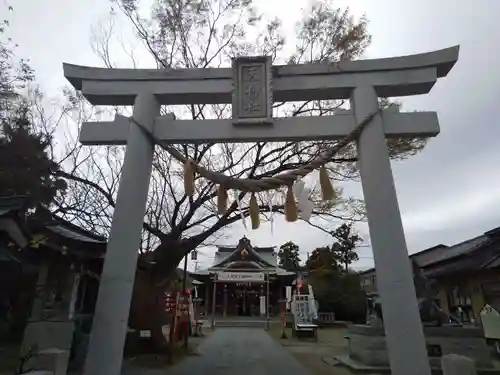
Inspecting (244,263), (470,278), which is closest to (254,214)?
(470,278)

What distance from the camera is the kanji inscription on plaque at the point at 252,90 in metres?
4.66

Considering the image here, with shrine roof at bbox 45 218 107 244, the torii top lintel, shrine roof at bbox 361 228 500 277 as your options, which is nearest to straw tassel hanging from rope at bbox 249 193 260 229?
the torii top lintel

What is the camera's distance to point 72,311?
29.0 ft

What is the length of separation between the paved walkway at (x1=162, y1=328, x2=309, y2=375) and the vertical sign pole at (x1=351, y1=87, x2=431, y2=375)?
5.73 meters

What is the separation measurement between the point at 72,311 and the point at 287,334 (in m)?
13.1

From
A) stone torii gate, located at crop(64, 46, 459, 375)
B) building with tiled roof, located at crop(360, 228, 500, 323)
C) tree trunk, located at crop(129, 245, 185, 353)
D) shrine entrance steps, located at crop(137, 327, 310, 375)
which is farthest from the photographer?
building with tiled roof, located at crop(360, 228, 500, 323)

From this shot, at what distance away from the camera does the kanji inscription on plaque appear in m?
4.66

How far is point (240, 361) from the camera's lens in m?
10.9

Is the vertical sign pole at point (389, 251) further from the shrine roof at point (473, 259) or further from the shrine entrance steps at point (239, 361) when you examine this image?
the shrine roof at point (473, 259)

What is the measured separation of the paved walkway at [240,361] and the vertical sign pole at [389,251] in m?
5.73

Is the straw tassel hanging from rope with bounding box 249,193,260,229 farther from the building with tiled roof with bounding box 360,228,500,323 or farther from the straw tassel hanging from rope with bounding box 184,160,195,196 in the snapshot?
the building with tiled roof with bounding box 360,228,500,323

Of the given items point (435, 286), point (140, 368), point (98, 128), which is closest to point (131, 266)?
point (98, 128)

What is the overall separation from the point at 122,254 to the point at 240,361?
8.03 meters

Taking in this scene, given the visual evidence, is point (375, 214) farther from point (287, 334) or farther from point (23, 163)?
point (287, 334)
